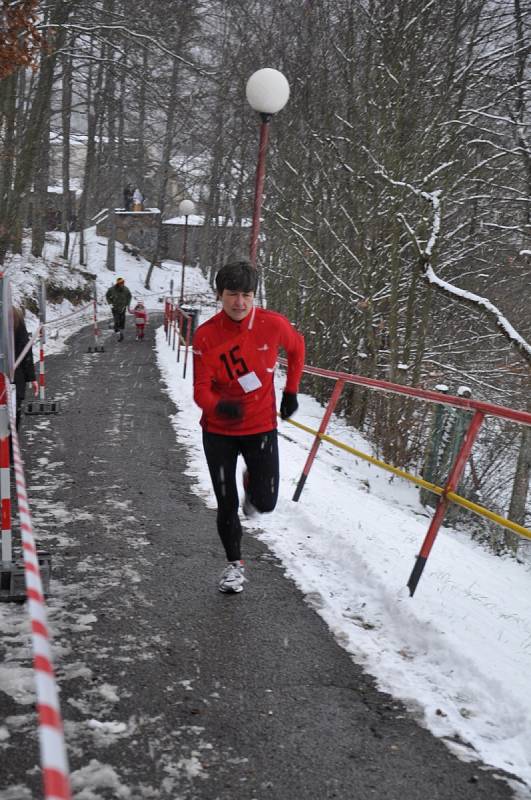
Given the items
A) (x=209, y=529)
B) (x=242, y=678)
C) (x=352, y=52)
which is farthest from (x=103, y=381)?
(x=242, y=678)

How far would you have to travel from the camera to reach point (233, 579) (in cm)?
421

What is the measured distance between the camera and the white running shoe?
420 cm

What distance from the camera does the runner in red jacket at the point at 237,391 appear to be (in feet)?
12.4

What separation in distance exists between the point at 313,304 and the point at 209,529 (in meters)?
10.4

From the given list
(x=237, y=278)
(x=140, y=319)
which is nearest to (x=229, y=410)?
(x=237, y=278)

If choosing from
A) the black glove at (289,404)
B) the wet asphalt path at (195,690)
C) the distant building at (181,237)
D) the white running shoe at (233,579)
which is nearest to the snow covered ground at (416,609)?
the wet asphalt path at (195,690)

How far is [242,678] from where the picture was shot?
10.5 feet

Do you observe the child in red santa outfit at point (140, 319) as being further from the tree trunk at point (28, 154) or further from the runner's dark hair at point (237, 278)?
the runner's dark hair at point (237, 278)

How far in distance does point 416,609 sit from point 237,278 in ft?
6.81

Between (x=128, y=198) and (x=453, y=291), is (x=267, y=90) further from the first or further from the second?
(x=128, y=198)

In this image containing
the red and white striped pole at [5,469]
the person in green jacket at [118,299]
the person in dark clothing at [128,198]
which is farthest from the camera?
the person in dark clothing at [128,198]

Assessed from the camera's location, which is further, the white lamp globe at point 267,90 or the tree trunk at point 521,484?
the white lamp globe at point 267,90

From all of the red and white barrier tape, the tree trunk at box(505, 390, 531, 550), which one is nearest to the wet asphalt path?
the red and white barrier tape

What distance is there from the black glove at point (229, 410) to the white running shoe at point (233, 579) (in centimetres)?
101
